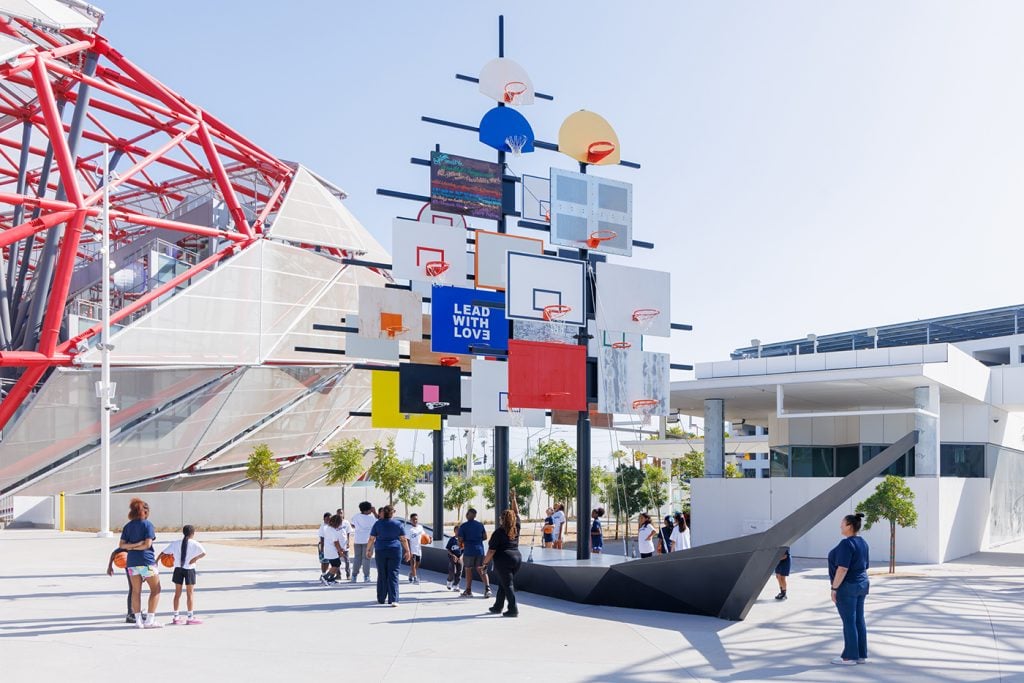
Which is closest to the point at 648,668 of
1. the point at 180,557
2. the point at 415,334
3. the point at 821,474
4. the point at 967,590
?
the point at 180,557

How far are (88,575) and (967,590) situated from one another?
1549cm

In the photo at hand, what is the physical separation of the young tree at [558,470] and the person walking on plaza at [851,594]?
25.5 meters

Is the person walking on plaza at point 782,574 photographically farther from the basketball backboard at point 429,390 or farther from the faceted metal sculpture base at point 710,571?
the basketball backboard at point 429,390

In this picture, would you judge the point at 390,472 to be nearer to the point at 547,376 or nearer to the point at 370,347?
the point at 370,347

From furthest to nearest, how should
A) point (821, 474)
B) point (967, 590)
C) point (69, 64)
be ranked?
point (69, 64) < point (821, 474) < point (967, 590)

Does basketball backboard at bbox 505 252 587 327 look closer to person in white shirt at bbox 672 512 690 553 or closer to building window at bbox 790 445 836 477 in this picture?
person in white shirt at bbox 672 512 690 553

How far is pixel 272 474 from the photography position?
1272 inches

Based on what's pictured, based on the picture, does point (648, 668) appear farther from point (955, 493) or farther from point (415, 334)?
point (955, 493)

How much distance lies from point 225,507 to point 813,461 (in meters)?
20.1

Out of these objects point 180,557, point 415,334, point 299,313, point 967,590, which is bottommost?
point 967,590

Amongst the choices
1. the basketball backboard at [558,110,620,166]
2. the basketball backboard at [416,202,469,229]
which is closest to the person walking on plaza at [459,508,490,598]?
the basketball backboard at [558,110,620,166]

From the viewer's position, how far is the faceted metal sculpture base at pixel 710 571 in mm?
11609

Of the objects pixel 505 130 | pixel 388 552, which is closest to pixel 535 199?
pixel 505 130

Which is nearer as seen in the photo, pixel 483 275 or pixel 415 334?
pixel 483 275
